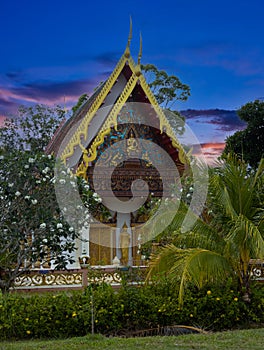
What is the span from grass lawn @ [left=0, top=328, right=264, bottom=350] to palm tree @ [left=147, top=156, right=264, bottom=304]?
0.96 m

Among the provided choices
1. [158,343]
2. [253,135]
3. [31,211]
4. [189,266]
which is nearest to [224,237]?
[189,266]

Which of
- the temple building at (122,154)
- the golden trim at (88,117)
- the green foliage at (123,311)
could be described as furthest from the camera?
the temple building at (122,154)

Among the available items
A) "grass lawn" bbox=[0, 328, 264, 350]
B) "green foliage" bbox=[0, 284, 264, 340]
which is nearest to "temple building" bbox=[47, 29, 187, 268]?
"green foliage" bbox=[0, 284, 264, 340]

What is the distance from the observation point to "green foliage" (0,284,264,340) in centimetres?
814

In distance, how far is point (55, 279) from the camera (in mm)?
11312

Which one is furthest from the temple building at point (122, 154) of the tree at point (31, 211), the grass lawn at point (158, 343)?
the grass lawn at point (158, 343)

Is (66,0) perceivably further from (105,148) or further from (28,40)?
(105,148)

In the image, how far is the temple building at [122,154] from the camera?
15.5 meters

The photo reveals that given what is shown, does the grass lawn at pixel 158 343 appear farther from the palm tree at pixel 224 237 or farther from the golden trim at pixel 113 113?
the golden trim at pixel 113 113

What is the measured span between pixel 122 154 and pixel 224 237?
7.34 m

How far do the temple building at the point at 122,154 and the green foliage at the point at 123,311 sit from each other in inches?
263

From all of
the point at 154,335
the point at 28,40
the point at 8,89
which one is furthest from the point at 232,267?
the point at 8,89

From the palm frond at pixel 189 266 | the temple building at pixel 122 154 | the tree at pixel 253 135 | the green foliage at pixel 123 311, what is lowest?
the green foliage at pixel 123 311

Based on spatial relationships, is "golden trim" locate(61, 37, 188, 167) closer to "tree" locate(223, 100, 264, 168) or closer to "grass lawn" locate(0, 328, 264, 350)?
"tree" locate(223, 100, 264, 168)
